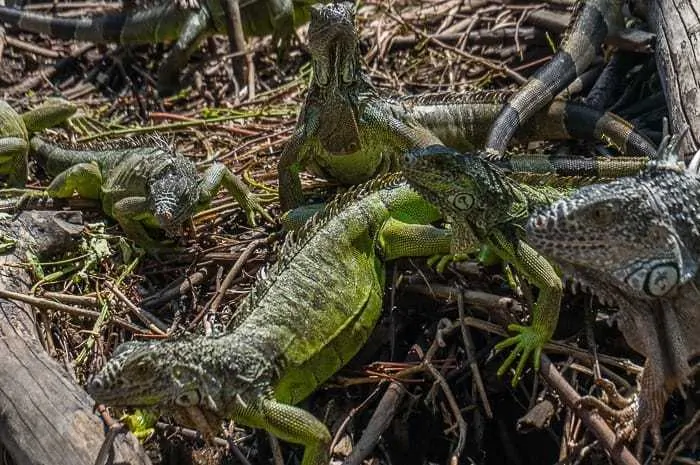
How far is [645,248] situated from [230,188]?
256cm

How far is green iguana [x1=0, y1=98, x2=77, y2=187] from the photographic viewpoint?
5.53 metres

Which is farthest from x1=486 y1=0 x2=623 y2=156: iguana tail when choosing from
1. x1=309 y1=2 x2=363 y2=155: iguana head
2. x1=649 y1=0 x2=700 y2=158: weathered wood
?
x1=309 y1=2 x2=363 y2=155: iguana head

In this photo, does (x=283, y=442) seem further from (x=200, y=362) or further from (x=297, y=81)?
(x=297, y=81)

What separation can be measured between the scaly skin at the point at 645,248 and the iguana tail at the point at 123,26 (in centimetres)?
468

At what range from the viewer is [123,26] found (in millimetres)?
7074

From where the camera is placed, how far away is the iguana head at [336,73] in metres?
4.68

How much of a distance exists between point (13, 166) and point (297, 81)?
6.04ft

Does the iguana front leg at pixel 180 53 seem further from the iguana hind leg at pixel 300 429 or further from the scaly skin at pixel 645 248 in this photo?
the scaly skin at pixel 645 248

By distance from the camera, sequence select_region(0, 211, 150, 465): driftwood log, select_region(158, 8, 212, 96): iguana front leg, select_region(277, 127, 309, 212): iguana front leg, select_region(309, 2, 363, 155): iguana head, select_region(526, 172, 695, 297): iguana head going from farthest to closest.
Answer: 1. select_region(158, 8, 212, 96): iguana front leg
2. select_region(277, 127, 309, 212): iguana front leg
3. select_region(309, 2, 363, 155): iguana head
4. select_region(0, 211, 150, 465): driftwood log
5. select_region(526, 172, 695, 297): iguana head

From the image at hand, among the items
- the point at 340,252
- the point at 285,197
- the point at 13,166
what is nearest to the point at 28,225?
the point at 13,166

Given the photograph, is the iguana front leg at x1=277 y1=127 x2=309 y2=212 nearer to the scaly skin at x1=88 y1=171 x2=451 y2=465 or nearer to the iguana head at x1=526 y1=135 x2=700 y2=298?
the scaly skin at x1=88 y1=171 x2=451 y2=465

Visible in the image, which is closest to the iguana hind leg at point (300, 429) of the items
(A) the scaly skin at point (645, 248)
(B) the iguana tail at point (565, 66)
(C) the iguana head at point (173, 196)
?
(A) the scaly skin at point (645, 248)

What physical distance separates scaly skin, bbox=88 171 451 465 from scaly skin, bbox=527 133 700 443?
3.71ft

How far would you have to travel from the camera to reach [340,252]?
4.03 m
